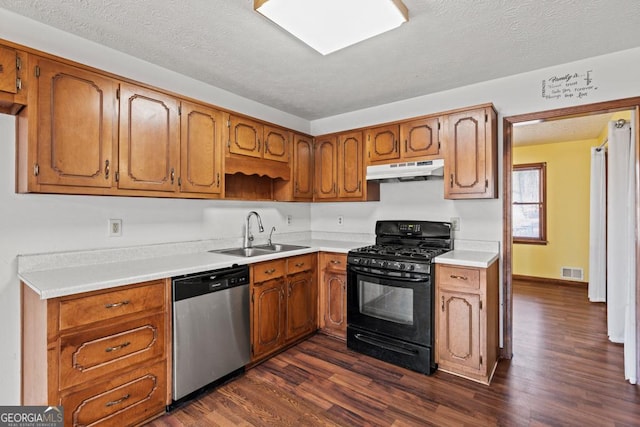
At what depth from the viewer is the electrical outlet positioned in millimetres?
2320

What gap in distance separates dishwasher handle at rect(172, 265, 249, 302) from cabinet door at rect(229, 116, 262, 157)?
43.7 inches

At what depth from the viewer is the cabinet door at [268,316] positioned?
2.63 metres

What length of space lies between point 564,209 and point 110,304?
21.3 feet

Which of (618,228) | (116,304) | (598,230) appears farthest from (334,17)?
(598,230)

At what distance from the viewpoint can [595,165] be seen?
14.3ft

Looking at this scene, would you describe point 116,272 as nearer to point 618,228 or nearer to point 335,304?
point 335,304

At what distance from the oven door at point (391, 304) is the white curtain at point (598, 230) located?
333cm

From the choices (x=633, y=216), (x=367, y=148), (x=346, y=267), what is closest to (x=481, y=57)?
(x=367, y=148)

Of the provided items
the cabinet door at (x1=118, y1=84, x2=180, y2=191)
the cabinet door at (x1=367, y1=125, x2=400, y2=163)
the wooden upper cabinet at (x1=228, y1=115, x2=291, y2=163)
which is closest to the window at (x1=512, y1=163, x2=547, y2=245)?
the cabinet door at (x1=367, y1=125, x2=400, y2=163)

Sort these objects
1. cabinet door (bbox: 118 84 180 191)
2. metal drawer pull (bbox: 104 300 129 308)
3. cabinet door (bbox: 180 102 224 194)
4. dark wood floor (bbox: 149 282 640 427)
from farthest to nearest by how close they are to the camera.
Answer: cabinet door (bbox: 180 102 224 194) < cabinet door (bbox: 118 84 180 191) < dark wood floor (bbox: 149 282 640 427) < metal drawer pull (bbox: 104 300 129 308)

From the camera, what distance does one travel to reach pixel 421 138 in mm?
2982

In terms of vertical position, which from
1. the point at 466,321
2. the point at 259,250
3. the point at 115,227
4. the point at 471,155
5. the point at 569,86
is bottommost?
the point at 466,321

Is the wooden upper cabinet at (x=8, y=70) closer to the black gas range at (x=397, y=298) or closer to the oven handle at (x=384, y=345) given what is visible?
the black gas range at (x=397, y=298)

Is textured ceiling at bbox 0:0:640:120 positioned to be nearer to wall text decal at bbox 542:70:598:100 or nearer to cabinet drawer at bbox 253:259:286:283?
wall text decal at bbox 542:70:598:100
